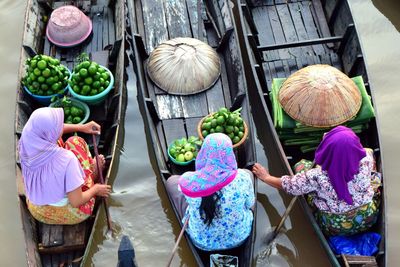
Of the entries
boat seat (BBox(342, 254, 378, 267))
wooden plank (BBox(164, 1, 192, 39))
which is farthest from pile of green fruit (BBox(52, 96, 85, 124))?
boat seat (BBox(342, 254, 378, 267))

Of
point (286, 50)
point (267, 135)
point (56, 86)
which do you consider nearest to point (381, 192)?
point (267, 135)

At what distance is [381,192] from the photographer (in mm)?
4645

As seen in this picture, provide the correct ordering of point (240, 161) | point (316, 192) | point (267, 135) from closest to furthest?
point (316, 192), point (240, 161), point (267, 135)

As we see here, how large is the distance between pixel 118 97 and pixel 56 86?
27.4 inches

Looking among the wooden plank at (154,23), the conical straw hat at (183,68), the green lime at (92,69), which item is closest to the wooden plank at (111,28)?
the wooden plank at (154,23)

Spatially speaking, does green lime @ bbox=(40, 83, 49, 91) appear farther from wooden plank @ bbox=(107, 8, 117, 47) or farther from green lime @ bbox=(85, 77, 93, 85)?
wooden plank @ bbox=(107, 8, 117, 47)

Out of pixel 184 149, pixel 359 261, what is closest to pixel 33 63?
pixel 184 149

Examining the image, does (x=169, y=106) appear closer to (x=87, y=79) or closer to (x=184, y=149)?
(x=184, y=149)

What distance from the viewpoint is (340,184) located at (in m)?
4.12

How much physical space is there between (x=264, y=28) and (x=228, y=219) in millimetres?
3302

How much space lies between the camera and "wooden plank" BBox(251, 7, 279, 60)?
20.8ft

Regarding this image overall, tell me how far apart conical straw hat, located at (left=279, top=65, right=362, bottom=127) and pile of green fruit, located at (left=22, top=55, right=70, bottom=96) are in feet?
8.18

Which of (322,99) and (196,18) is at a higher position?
(196,18)

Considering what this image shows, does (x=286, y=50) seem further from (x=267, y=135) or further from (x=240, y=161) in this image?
(x=240, y=161)
